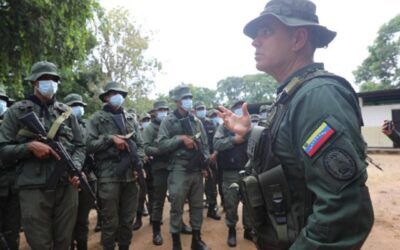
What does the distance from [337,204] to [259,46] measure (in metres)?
0.97

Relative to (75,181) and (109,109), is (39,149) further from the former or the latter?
(109,109)

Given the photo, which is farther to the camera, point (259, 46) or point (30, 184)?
point (30, 184)

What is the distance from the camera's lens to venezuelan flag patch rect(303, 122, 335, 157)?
1274mm

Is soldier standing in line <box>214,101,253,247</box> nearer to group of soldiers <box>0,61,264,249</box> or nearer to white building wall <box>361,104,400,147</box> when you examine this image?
group of soldiers <box>0,61,264,249</box>

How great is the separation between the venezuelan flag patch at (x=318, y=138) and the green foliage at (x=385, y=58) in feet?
130

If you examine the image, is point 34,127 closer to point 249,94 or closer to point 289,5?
point 289,5

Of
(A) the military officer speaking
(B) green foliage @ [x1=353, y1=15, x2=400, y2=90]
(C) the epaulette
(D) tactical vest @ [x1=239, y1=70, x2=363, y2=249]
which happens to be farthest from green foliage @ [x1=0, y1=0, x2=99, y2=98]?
(B) green foliage @ [x1=353, y1=15, x2=400, y2=90]

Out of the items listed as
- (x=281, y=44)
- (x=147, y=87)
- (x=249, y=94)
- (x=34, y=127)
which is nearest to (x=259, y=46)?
(x=281, y=44)

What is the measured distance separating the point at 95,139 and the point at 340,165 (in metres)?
3.67

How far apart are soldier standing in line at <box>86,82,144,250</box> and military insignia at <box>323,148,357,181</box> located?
3.33m

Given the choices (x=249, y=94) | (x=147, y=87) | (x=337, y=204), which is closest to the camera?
(x=337, y=204)

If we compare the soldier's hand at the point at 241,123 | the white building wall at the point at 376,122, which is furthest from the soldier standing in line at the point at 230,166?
the white building wall at the point at 376,122

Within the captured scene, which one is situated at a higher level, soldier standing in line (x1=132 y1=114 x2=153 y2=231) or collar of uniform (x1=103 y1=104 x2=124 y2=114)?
collar of uniform (x1=103 y1=104 x2=124 y2=114)

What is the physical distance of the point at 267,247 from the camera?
5.53ft
